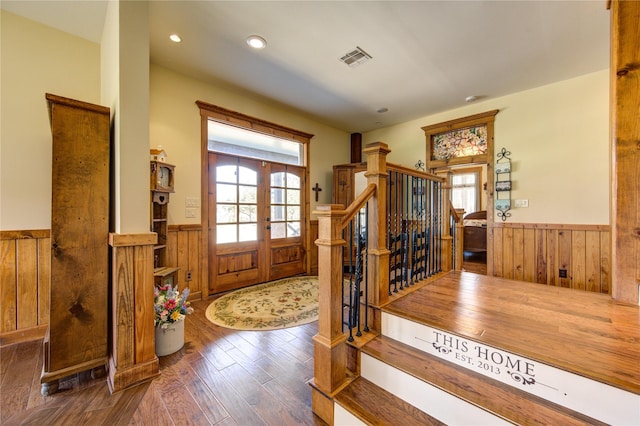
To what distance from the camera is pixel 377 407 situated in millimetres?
1318

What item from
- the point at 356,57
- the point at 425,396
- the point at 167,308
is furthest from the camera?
the point at 356,57

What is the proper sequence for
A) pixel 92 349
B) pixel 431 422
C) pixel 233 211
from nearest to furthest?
pixel 431 422 → pixel 92 349 → pixel 233 211

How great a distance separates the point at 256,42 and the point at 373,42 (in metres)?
1.20

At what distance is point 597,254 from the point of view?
3.18m

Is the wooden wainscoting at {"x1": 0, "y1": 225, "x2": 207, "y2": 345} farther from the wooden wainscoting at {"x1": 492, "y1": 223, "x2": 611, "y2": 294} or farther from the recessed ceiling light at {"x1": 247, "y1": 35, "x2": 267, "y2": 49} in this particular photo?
the wooden wainscoting at {"x1": 492, "y1": 223, "x2": 611, "y2": 294}

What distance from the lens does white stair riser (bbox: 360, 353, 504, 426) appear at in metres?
1.14

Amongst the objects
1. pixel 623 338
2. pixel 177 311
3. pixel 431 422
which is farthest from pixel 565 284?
pixel 177 311

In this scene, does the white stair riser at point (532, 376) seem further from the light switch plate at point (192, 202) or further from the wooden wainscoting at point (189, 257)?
the light switch plate at point (192, 202)

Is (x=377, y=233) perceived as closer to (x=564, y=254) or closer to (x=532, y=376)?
(x=532, y=376)

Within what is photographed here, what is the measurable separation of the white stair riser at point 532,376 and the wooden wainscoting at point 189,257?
8.90ft

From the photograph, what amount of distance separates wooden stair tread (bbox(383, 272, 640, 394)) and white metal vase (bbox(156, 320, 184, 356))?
5.66 ft

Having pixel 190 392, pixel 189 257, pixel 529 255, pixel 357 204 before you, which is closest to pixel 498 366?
pixel 357 204

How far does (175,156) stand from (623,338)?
4.12 metres

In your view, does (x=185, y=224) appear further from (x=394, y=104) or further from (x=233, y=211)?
(x=394, y=104)
